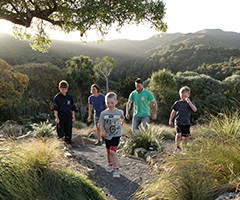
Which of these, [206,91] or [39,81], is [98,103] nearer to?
[39,81]

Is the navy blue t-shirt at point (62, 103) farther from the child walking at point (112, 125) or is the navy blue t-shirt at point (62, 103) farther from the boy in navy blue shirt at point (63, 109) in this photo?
the child walking at point (112, 125)

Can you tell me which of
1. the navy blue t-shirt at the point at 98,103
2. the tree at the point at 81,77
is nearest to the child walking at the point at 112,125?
the navy blue t-shirt at the point at 98,103

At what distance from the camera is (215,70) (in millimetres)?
54469

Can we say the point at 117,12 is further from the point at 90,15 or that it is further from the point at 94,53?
the point at 94,53

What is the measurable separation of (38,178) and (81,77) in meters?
28.1

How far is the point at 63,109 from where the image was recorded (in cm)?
551

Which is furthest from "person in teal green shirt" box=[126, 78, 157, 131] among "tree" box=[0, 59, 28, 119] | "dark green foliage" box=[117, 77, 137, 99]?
"dark green foliage" box=[117, 77, 137, 99]

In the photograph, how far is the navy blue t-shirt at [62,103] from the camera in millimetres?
5418

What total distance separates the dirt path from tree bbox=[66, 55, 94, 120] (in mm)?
24953

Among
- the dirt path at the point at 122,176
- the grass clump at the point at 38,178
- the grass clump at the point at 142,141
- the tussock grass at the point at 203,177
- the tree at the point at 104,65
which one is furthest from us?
the tree at the point at 104,65

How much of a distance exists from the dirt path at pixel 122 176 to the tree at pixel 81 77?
81.9 ft

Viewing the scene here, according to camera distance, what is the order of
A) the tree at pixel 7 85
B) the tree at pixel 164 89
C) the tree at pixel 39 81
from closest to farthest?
the tree at pixel 7 85 → the tree at pixel 39 81 → the tree at pixel 164 89

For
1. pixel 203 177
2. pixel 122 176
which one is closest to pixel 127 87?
pixel 122 176

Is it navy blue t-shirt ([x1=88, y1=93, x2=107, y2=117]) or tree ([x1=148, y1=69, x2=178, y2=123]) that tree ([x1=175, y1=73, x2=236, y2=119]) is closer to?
tree ([x1=148, y1=69, x2=178, y2=123])
